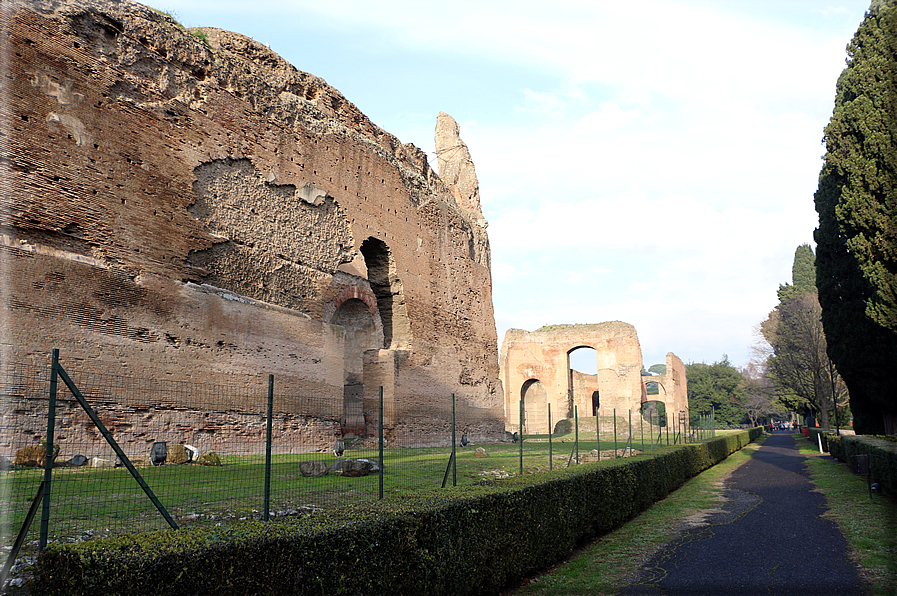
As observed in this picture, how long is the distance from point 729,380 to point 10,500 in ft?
234

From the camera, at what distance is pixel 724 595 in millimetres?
4961

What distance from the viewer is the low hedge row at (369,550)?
2838 mm

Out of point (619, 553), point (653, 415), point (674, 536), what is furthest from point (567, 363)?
point (619, 553)

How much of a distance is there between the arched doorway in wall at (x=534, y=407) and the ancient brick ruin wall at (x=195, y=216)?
801 inches

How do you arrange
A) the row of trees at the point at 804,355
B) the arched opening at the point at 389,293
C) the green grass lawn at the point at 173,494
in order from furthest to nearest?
the row of trees at the point at 804,355 → the arched opening at the point at 389,293 → the green grass lawn at the point at 173,494

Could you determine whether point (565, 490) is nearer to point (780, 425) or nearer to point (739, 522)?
point (739, 522)

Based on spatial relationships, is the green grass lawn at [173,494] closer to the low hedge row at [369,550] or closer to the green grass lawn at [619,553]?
the low hedge row at [369,550]

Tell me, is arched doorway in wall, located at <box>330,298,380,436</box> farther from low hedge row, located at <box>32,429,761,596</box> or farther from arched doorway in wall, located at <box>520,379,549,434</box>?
arched doorway in wall, located at <box>520,379,549,434</box>

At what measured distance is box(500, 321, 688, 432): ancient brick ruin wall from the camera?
1412 inches

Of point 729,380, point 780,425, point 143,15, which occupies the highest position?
point 143,15

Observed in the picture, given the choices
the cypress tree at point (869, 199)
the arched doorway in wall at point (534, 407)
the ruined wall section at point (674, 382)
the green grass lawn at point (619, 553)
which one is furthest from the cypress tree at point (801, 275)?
the green grass lawn at point (619, 553)

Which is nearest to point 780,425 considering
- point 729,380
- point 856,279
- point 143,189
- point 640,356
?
point 729,380

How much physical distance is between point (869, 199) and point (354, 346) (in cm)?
1444

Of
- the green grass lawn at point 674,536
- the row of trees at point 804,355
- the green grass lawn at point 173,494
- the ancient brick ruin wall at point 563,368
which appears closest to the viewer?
the green grass lawn at point 173,494
